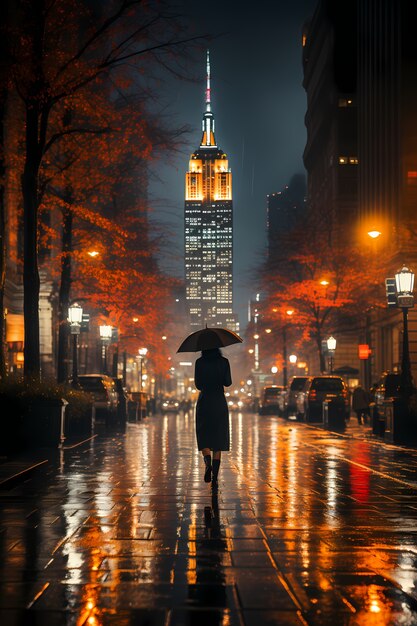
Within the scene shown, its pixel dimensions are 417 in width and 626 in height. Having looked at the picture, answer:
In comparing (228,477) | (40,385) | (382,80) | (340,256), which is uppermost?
(382,80)

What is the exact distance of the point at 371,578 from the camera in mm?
6875

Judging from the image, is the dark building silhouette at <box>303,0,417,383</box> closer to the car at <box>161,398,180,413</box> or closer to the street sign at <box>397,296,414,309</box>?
the street sign at <box>397,296,414,309</box>

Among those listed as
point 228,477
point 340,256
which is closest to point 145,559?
point 228,477

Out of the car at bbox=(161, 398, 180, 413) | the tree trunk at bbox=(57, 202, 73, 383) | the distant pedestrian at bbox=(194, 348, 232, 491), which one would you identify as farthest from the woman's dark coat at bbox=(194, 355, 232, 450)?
the car at bbox=(161, 398, 180, 413)

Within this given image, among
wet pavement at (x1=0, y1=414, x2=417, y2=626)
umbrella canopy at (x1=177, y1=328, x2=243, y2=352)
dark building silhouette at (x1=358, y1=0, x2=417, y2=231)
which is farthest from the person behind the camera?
dark building silhouette at (x1=358, y1=0, x2=417, y2=231)

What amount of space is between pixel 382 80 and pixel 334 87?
1219 inches

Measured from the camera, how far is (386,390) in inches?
1193

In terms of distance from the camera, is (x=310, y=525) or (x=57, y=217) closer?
(x=310, y=525)

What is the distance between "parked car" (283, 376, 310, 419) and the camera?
5050cm

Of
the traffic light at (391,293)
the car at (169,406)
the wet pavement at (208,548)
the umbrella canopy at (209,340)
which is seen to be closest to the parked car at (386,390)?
the traffic light at (391,293)

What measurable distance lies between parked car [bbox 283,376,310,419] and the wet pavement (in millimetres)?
34225

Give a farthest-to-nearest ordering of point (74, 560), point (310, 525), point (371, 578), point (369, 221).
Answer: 1. point (369, 221)
2. point (310, 525)
3. point (74, 560)
4. point (371, 578)

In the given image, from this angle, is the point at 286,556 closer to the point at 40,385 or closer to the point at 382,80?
the point at 40,385

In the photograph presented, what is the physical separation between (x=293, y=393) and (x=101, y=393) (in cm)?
1823
